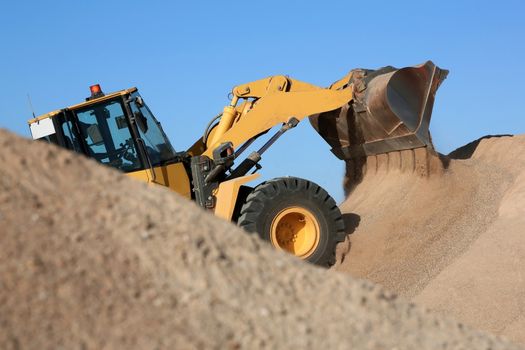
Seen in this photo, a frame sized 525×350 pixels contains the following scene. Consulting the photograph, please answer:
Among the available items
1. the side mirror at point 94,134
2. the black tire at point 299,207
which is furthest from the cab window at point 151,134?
the black tire at point 299,207

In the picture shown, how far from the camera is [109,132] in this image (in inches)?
350

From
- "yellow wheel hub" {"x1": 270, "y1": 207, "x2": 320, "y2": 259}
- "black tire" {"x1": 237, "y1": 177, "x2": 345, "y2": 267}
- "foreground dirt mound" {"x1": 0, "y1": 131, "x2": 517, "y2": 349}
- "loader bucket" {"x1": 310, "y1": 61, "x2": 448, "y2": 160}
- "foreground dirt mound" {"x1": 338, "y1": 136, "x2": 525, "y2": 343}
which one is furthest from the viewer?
"loader bucket" {"x1": 310, "y1": 61, "x2": 448, "y2": 160}

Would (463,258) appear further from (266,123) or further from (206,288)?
(206,288)

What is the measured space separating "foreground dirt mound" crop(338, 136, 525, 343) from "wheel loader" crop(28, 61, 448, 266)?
545 mm

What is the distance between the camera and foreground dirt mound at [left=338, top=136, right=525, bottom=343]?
815 centimetres

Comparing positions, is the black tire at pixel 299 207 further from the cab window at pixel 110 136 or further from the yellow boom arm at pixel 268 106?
the cab window at pixel 110 136

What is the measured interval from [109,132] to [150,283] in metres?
5.37

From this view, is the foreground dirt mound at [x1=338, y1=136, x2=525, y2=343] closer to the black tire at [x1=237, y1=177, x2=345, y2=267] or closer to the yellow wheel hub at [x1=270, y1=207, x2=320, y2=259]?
the black tire at [x1=237, y1=177, x2=345, y2=267]

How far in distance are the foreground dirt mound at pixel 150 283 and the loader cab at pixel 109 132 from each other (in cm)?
444

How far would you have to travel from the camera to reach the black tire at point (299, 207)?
891cm

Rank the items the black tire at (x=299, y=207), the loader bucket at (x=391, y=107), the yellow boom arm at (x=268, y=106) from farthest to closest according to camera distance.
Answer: the loader bucket at (x=391, y=107) < the yellow boom arm at (x=268, y=106) < the black tire at (x=299, y=207)

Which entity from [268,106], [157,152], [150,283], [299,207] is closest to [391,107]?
[268,106]

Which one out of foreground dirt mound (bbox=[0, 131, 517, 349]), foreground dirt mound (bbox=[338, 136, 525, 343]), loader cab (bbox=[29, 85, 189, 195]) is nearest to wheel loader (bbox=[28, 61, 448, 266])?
loader cab (bbox=[29, 85, 189, 195])

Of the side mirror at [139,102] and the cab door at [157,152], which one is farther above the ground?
the side mirror at [139,102]
